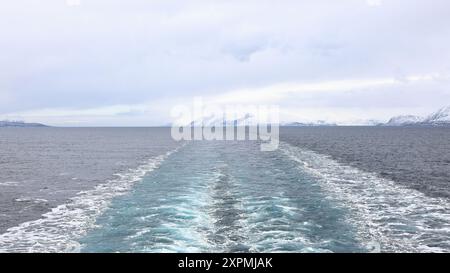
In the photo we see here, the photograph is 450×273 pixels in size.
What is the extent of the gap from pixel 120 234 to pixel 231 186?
14.5m

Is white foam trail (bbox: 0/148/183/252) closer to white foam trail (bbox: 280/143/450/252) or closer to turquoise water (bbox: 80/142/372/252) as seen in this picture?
turquoise water (bbox: 80/142/372/252)

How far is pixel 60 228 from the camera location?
21234 millimetres

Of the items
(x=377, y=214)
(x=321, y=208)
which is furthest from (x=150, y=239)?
(x=377, y=214)

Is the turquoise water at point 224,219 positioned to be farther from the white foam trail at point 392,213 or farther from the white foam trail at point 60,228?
the white foam trail at point 392,213

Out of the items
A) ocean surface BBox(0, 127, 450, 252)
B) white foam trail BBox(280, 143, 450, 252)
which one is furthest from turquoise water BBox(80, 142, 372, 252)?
white foam trail BBox(280, 143, 450, 252)

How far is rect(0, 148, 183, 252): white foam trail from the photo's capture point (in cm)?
1825

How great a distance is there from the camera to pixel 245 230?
64.4 feet

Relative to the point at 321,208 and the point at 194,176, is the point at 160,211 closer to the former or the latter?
the point at 321,208

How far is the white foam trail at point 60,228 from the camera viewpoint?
18.2 m

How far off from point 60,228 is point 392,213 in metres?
18.9

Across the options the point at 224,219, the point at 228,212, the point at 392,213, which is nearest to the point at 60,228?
the point at 224,219

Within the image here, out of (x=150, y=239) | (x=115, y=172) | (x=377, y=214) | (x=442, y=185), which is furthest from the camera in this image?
(x=115, y=172)
